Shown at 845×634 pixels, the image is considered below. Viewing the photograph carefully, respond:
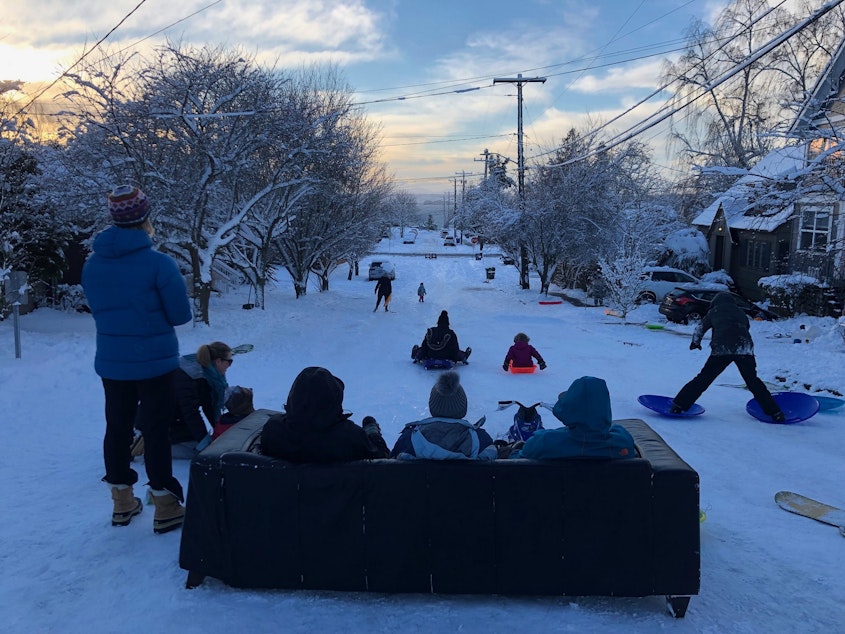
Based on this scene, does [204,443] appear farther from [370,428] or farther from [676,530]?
[676,530]

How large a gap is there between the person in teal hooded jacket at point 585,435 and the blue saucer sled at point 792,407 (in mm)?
5345

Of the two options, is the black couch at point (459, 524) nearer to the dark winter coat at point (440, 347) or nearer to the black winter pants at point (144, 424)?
the black winter pants at point (144, 424)

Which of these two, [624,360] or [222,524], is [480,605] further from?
[624,360]

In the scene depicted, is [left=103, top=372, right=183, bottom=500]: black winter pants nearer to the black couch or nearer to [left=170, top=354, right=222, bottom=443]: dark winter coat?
the black couch

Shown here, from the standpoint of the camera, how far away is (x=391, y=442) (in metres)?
6.35

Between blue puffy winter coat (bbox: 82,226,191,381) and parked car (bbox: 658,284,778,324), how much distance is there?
16.9m

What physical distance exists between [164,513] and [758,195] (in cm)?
1454

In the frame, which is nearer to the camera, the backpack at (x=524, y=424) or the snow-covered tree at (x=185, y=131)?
the backpack at (x=524, y=424)

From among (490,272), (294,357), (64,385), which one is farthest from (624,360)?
(490,272)

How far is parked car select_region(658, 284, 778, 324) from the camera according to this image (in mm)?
18078

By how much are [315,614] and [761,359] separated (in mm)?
11498

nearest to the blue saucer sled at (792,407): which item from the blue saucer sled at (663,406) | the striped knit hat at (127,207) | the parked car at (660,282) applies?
the blue saucer sled at (663,406)

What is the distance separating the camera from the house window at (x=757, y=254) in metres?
24.7

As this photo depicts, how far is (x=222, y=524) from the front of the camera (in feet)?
10.7
